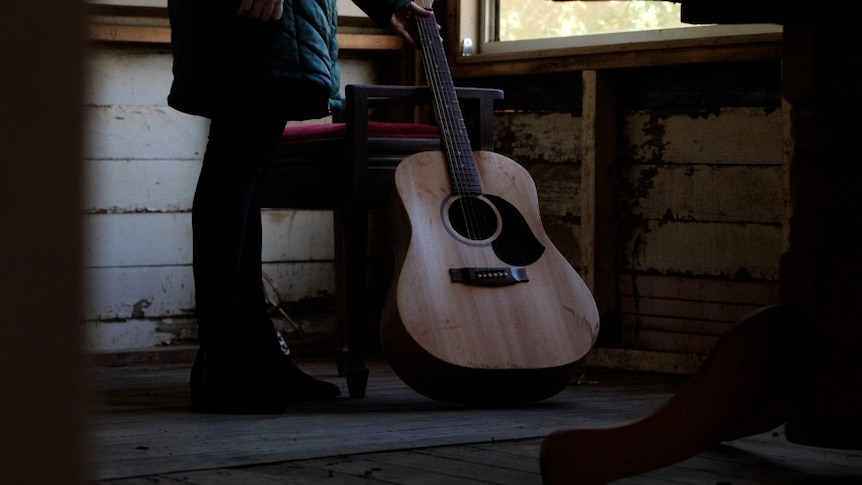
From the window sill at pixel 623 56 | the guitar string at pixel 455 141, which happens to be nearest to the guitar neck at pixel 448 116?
the guitar string at pixel 455 141

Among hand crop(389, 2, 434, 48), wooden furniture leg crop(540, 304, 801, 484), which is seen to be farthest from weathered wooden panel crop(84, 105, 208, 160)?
wooden furniture leg crop(540, 304, 801, 484)

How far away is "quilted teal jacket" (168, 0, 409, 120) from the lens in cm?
198

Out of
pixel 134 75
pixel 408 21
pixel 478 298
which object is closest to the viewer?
pixel 478 298

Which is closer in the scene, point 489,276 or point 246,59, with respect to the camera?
point 246,59

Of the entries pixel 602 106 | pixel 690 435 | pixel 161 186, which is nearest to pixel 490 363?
pixel 690 435

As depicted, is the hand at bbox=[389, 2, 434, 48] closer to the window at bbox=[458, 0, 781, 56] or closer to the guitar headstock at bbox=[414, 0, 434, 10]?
the guitar headstock at bbox=[414, 0, 434, 10]

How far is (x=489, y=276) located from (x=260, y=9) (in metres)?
0.64

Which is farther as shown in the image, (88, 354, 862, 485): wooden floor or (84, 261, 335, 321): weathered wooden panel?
(84, 261, 335, 321): weathered wooden panel

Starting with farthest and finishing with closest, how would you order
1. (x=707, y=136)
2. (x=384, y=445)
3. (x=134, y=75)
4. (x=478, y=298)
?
(x=134, y=75)
(x=707, y=136)
(x=478, y=298)
(x=384, y=445)

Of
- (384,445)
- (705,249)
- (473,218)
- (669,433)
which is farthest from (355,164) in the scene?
(669,433)

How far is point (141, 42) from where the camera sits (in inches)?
120

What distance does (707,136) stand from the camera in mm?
2846

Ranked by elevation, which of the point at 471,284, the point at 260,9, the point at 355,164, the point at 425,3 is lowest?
the point at 471,284

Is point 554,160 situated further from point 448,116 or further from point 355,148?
point 355,148
